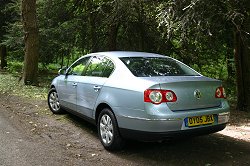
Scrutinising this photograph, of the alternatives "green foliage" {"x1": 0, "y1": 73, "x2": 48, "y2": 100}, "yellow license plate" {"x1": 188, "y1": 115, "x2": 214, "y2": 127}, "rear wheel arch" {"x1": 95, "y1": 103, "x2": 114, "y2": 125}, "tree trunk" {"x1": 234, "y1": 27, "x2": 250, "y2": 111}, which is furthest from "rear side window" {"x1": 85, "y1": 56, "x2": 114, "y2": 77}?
"tree trunk" {"x1": 234, "y1": 27, "x2": 250, "y2": 111}

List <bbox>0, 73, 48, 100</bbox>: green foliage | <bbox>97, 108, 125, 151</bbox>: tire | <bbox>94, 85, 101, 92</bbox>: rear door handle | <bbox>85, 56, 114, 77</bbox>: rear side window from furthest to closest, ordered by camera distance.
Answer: <bbox>0, 73, 48, 100</bbox>: green foliage
<bbox>85, 56, 114, 77</bbox>: rear side window
<bbox>94, 85, 101, 92</bbox>: rear door handle
<bbox>97, 108, 125, 151</bbox>: tire

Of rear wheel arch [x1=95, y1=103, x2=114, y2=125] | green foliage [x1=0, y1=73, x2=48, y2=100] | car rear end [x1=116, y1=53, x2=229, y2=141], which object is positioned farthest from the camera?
green foliage [x1=0, y1=73, x2=48, y2=100]

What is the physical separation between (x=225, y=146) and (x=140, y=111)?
2000 millimetres

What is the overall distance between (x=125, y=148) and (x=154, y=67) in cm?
152

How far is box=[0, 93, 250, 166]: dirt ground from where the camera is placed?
5.30 m

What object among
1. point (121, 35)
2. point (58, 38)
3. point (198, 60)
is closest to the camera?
point (198, 60)

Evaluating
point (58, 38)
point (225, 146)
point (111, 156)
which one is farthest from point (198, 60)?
point (111, 156)

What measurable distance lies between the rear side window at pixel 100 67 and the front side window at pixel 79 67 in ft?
0.98

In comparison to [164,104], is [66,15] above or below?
above

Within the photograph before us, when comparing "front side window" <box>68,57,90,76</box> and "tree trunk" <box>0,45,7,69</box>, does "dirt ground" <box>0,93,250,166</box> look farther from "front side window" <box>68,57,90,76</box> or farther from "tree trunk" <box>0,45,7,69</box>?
"tree trunk" <box>0,45,7,69</box>

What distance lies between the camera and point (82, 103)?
6715 mm

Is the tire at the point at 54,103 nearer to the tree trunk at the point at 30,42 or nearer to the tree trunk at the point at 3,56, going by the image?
the tree trunk at the point at 30,42

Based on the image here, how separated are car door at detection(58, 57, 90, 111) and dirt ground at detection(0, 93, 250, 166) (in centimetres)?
51

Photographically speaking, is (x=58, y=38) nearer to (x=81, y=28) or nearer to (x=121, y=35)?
A: (x=81, y=28)
